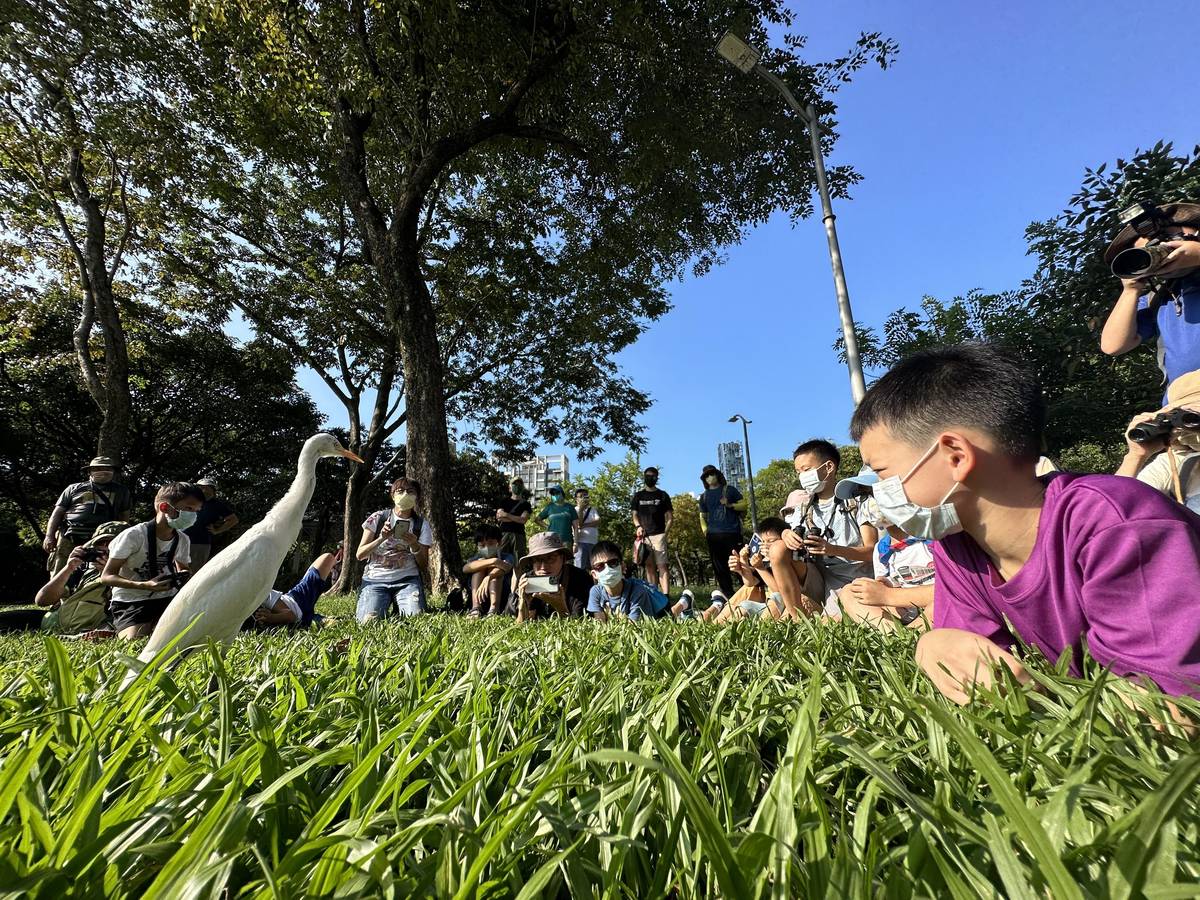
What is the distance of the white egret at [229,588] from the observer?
96.1 inches

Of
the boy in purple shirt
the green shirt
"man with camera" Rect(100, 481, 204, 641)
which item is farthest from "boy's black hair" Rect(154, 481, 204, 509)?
the boy in purple shirt

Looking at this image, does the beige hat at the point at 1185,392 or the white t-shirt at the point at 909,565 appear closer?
the beige hat at the point at 1185,392

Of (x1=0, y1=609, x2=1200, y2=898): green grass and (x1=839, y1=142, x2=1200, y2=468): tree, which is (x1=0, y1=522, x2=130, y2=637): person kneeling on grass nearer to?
(x1=0, y1=609, x2=1200, y2=898): green grass

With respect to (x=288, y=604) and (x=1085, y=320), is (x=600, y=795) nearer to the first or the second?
(x=288, y=604)

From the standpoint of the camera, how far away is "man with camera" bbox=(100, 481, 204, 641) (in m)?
5.15

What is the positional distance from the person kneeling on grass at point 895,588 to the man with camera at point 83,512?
30.8 ft

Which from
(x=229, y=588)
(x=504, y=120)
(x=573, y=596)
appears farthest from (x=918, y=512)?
(x=504, y=120)

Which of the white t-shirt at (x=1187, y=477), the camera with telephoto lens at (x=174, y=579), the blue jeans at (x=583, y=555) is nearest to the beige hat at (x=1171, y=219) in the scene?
the white t-shirt at (x=1187, y=477)

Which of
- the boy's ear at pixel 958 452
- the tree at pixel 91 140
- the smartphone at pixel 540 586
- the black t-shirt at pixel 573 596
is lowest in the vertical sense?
the black t-shirt at pixel 573 596

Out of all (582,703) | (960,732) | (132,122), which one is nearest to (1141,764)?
(960,732)

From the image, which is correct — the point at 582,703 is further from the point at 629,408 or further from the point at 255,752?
the point at 629,408

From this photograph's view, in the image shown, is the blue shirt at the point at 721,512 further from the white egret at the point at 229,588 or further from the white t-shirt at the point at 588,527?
the white egret at the point at 229,588

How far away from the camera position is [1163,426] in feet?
7.89

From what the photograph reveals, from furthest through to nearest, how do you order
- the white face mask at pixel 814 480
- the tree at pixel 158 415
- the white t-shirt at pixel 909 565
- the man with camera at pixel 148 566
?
the tree at pixel 158 415 < the man with camera at pixel 148 566 < the white face mask at pixel 814 480 < the white t-shirt at pixel 909 565
